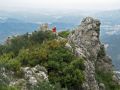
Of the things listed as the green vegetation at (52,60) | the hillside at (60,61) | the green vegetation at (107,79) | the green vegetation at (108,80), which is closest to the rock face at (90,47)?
the hillside at (60,61)

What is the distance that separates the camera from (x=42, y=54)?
3291 cm

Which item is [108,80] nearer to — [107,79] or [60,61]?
[107,79]

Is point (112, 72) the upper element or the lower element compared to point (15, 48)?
lower

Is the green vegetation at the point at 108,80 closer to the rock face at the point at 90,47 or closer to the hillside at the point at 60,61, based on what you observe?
the hillside at the point at 60,61

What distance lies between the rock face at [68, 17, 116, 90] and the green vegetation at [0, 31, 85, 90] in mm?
1594

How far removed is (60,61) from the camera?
1315 inches

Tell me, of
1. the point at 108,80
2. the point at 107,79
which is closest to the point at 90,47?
the point at 107,79

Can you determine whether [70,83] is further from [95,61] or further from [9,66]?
[95,61]

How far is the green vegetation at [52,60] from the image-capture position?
3162cm

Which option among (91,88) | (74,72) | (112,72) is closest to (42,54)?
(74,72)

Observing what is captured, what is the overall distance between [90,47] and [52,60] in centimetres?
823

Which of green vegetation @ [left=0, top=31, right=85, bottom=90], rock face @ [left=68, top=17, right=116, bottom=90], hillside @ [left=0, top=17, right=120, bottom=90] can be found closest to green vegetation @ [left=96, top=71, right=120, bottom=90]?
hillside @ [left=0, top=17, right=120, bottom=90]

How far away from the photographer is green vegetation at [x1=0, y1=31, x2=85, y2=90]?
104ft

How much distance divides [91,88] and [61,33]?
11.3 meters
